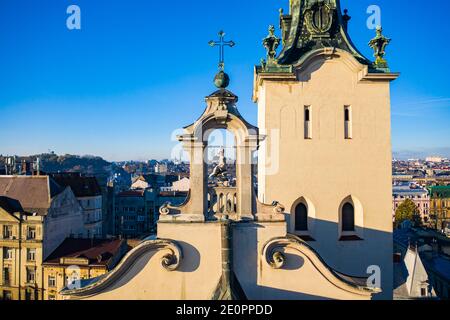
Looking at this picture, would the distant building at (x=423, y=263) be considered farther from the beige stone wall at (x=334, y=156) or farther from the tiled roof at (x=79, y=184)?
the tiled roof at (x=79, y=184)

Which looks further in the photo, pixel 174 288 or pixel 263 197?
pixel 263 197

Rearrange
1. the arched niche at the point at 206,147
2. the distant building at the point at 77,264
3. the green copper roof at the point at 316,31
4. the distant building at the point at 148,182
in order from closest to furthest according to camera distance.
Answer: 1. the arched niche at the point at 206,147
2. the green copper roof at the point at 316,31
3. the distant building at the point at 77,264
4. the distant building at the point at 148,182

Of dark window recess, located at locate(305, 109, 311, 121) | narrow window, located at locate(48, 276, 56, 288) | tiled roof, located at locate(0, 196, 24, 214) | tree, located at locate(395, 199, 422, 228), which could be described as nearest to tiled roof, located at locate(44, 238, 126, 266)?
narrow window, located at locate(48, 276, 56, 288)

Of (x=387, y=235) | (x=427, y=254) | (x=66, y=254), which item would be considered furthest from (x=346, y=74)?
(x=66, y=254)

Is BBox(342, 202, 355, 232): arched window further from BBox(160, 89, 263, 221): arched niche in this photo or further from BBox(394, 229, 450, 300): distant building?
BBox(160, 89, 263, 221): arched niche

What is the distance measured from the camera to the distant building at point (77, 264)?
43.0m

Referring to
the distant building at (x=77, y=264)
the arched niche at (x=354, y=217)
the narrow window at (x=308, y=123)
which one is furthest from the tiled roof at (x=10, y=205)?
the arched niche at (x=354, y=217)

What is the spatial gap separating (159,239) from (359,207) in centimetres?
960

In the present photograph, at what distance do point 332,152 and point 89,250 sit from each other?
117 feet

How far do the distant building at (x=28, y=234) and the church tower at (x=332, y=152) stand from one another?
3615 cm

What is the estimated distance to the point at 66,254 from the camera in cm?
4619

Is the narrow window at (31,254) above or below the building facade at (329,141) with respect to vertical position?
below
